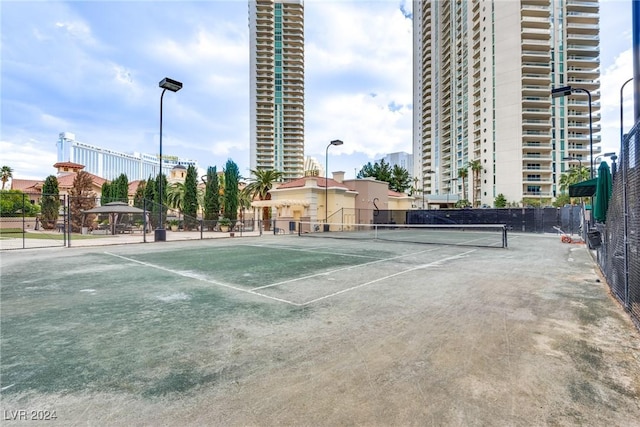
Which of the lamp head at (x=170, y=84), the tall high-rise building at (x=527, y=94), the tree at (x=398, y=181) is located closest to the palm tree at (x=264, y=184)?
the lamp head at (x=170, y=84)

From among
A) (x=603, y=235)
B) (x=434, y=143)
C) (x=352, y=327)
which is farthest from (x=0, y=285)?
(x=434, y=143)

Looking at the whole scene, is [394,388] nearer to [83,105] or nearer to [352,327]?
[352,327]

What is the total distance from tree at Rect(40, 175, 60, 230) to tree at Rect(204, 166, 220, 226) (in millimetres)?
14528

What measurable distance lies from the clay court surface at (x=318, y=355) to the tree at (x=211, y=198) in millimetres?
29276

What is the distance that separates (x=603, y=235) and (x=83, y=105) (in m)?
45.7

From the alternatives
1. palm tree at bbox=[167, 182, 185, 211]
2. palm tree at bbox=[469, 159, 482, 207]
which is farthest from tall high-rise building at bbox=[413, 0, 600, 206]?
palm tree at bbox=[167, 182, 185, 211]

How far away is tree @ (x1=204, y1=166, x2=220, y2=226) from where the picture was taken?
3535 cm

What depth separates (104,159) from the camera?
4429 inches

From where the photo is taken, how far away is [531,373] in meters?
2.87

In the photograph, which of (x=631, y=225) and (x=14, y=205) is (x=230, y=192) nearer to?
(x=14, y=205)

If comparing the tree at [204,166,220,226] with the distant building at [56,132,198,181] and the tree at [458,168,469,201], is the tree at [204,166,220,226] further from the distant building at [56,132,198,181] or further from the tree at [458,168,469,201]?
the tree at [458,168,469,201]

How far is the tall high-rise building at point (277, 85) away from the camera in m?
99.1

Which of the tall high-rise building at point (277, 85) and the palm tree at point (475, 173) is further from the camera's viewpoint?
the tall high-rise building at point (277, 85)

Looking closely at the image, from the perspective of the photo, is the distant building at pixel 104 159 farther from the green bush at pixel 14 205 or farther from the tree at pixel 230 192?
the tree at pixel 230 192
